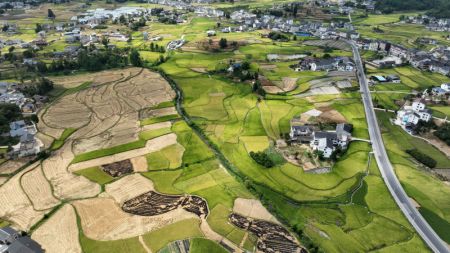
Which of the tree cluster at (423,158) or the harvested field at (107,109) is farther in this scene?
the harvested field at (107,109)

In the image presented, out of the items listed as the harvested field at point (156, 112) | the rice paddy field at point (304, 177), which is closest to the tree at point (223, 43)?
the rice paddy field at point (304, 177)

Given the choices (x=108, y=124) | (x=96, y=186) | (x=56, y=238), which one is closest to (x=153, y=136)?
(x=108, y=124)

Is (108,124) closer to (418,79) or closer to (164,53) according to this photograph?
(164,53)

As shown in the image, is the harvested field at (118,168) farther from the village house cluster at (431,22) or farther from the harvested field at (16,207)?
the village house cluster at (431,22)

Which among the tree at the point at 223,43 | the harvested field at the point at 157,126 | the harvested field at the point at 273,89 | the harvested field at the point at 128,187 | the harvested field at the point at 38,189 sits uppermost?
the tree at the point at 223,43

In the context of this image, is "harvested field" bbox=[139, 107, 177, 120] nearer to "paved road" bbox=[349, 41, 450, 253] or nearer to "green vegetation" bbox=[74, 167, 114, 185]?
"green vegetation" bbox=[74, 167, 114, 185]

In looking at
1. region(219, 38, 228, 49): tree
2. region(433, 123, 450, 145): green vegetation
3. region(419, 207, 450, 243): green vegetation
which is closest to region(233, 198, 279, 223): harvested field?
region(419, 207, 450, 243): green vegetation
